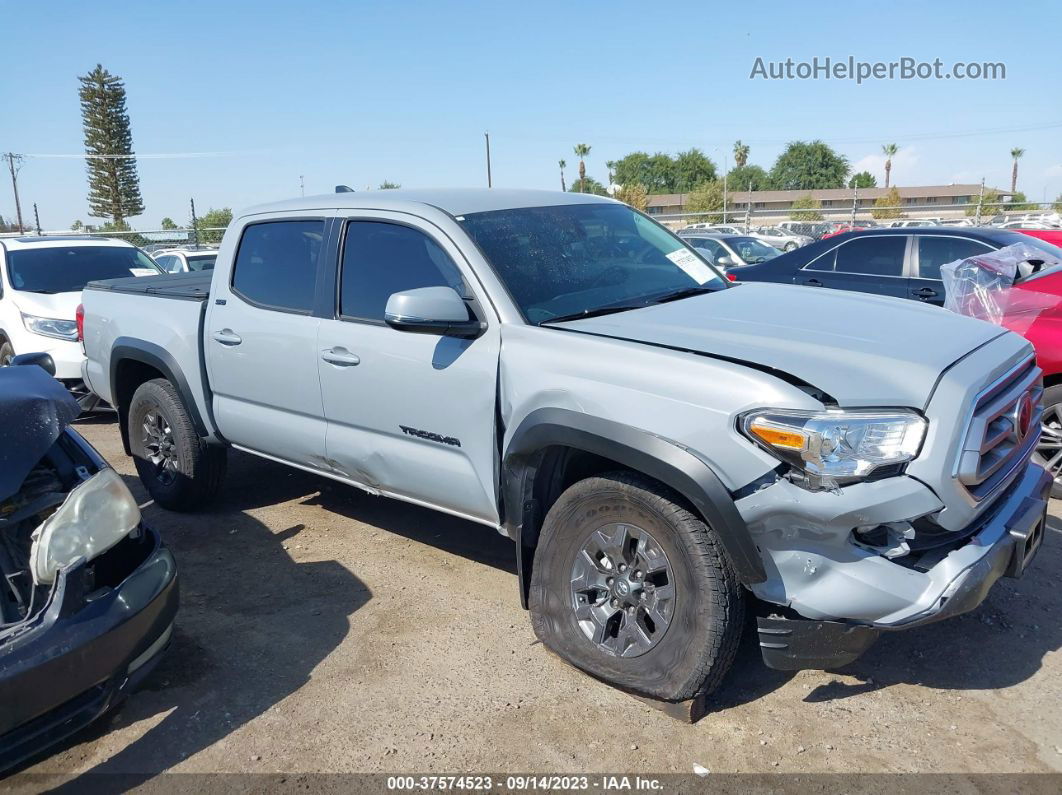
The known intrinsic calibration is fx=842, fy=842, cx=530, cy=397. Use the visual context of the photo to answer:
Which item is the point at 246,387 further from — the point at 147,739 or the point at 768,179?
the point at 768,179

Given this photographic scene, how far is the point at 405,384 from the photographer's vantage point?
3.72 meters

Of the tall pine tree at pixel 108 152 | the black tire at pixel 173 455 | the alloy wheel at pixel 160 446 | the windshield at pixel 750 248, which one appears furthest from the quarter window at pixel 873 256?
the tall pine tree at pixel 108 152

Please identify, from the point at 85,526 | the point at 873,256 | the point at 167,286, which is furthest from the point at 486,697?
the point at 873,256

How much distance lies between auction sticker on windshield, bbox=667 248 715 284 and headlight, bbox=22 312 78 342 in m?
6.21

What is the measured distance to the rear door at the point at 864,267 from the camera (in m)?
7.36

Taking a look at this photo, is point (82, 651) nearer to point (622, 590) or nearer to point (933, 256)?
point (622, 590)

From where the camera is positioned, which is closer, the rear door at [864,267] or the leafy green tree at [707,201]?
the rear door at [864,267]

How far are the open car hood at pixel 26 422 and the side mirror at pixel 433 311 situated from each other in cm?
122

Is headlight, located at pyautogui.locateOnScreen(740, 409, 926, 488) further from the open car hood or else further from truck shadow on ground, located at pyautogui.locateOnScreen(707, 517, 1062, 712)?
the open car hood

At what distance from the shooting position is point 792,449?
103 inches

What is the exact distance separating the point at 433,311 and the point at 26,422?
148 cm

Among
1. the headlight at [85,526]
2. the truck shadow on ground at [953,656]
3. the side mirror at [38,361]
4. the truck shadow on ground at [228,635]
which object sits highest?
the side mirror at [38,361]

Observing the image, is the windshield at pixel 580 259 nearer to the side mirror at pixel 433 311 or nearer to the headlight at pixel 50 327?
the side mirror at pixel 433 311

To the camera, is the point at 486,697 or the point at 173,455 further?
the point at 173,455
